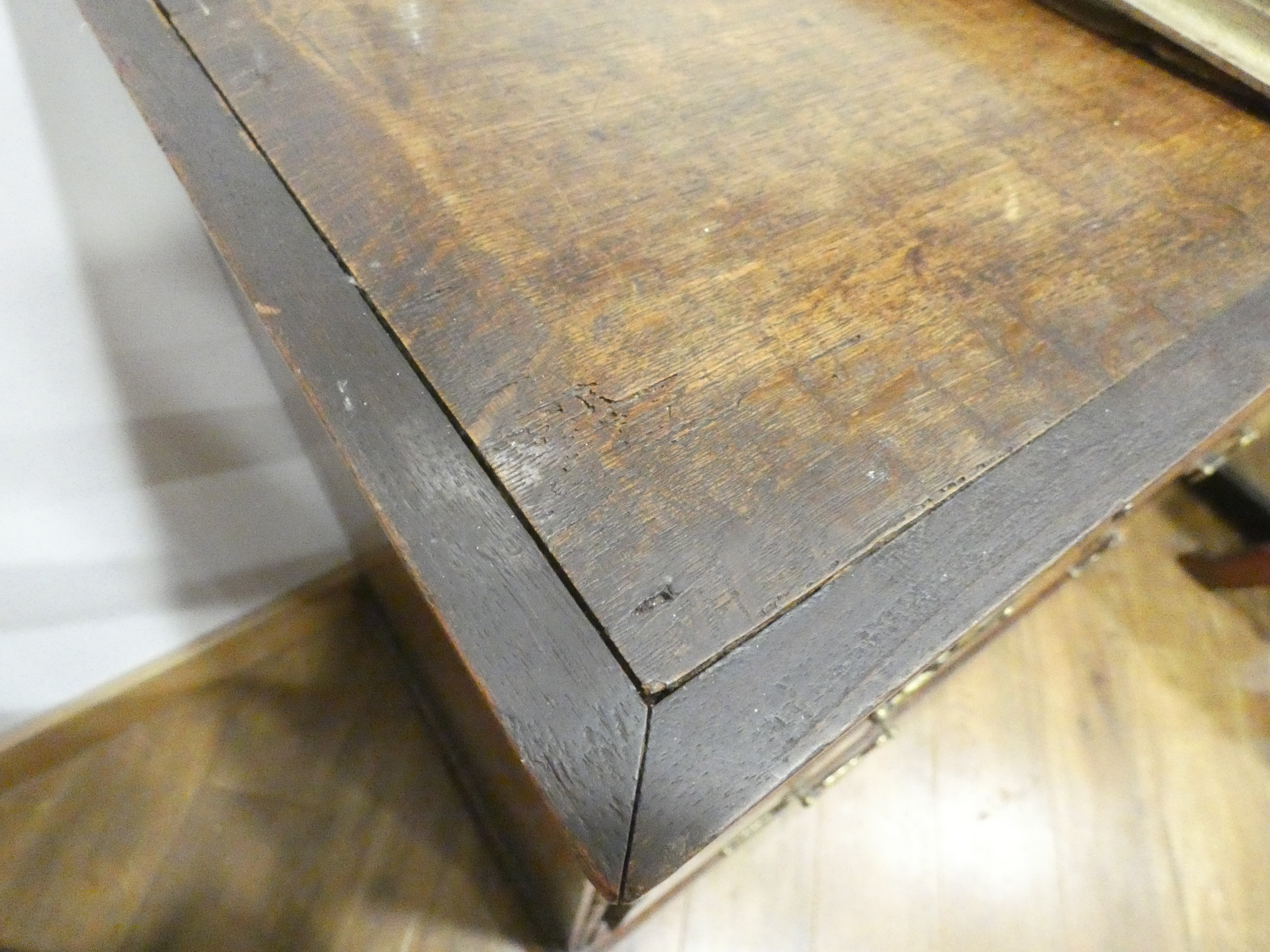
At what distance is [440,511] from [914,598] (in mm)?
189

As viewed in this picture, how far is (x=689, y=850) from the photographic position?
251 mm

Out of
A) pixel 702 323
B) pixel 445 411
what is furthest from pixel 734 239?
pixel 445 411

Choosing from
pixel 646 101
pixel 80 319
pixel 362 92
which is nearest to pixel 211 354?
pixel 80 319

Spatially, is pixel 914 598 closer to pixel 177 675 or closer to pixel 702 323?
pixel 702 323

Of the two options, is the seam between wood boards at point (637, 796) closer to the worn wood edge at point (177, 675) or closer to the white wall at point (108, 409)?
the white wall at point (108, 409)

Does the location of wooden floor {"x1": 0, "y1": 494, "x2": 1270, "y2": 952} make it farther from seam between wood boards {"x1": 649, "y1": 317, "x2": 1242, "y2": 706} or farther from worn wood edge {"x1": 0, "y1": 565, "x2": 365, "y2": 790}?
seam between wood boards {"x1": 649, "y1": 317, "x2": 1242, "y2": 706}

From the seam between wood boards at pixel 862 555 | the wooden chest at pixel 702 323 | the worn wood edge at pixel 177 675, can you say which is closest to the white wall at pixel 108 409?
the worn wood edge at pixel 177 675

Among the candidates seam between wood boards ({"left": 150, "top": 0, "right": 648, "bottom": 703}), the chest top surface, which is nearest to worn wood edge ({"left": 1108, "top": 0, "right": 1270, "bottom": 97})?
the chest top surface

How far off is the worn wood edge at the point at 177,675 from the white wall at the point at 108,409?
0.02m

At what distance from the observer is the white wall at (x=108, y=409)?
20.5 inches

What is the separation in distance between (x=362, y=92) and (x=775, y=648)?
0.38 metres

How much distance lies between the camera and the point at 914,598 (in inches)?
11.4

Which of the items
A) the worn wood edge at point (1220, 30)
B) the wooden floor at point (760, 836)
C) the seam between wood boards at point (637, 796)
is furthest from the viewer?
the wooden floor at point (760, 836)

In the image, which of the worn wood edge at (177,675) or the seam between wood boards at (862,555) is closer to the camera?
the seam between wood boards at (862,555)
